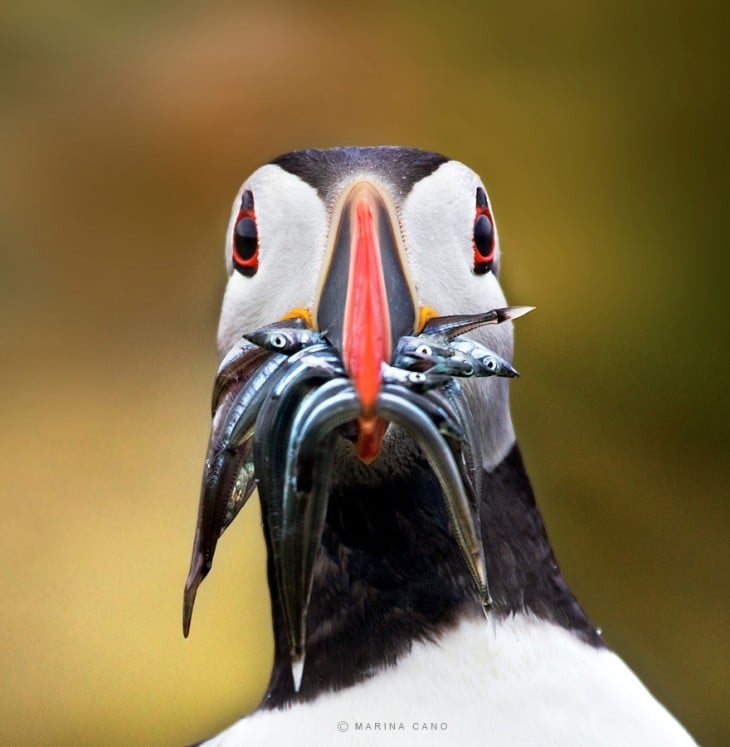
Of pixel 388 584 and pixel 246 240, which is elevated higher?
pixel 246 240

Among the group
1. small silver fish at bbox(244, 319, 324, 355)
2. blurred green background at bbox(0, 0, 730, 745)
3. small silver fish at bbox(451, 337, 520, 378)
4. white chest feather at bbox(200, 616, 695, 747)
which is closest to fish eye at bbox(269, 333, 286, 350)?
small silver fish at bbox(244, 319, 324, 355)

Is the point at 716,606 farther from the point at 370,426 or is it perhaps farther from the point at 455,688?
the point at 370,426

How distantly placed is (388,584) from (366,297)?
0.34 meters

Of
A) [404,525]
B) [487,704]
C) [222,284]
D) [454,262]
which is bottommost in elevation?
[487,704]

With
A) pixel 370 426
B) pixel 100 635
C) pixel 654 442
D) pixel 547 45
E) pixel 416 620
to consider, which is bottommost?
pixel 100 635

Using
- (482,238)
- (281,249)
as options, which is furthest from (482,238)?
(281,249)

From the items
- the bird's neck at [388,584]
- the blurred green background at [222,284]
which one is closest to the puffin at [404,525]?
the bird's neck at [388,584]

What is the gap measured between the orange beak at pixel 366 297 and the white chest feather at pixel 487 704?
0.29 metres

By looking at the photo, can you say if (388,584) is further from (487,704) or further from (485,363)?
(485,363)

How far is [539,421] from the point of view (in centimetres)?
172

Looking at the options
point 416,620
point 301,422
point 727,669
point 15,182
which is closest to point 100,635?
point 15,182

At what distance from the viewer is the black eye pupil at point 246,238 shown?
1015 mm

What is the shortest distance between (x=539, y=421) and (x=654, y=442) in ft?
0.94

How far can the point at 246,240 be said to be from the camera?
1021 millimetres
